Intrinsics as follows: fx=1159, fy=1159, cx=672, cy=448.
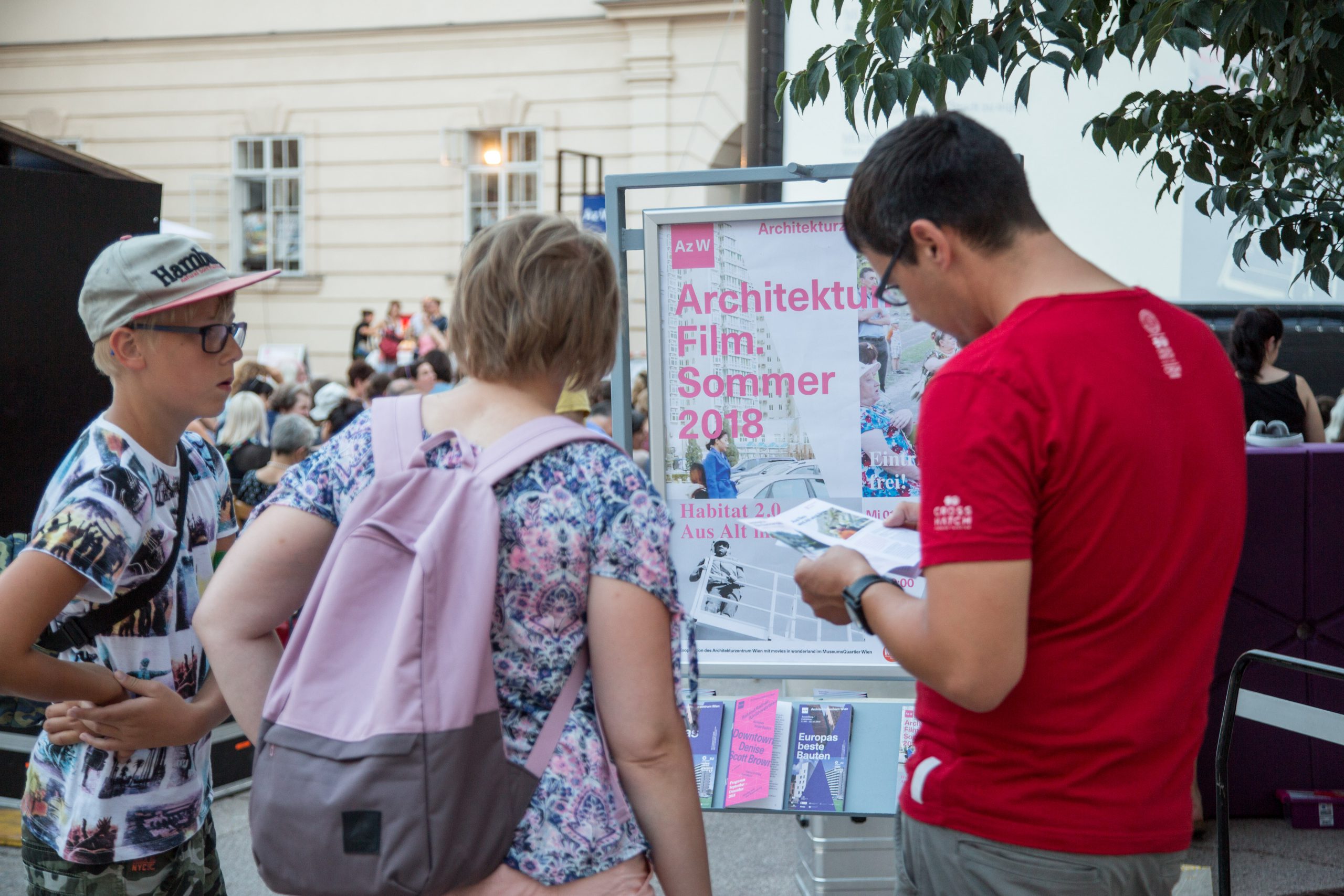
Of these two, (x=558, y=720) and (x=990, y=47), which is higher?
(x=990, y=47)

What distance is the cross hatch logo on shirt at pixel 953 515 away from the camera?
1319mm

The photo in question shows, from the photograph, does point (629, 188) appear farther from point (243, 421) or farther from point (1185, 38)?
point (243, 421)

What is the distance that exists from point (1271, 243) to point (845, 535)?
1.83m

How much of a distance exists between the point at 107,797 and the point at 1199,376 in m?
1.75

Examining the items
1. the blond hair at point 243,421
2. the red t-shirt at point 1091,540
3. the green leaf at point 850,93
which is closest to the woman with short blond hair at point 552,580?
the red t-shirt at point 1091,540

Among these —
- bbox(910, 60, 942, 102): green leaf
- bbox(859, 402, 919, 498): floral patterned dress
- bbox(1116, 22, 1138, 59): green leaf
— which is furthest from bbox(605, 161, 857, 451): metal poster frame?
bbox(1116, 22, 1138, 59): green leaf

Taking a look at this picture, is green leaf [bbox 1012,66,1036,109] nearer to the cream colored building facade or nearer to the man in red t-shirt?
the man in red t-shirt

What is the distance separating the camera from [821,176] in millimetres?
2727

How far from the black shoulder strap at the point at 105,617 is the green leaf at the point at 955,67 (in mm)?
1866

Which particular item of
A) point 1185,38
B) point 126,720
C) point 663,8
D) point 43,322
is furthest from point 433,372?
point 663,8

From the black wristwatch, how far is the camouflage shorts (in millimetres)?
1255

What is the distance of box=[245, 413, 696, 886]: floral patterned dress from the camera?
1.37m

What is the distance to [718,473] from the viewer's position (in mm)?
2848

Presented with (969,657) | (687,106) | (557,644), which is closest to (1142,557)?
(969,657)
